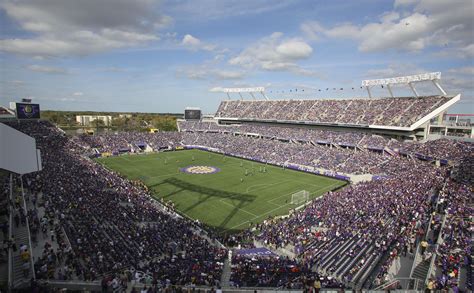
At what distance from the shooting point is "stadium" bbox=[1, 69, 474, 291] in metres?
13.6

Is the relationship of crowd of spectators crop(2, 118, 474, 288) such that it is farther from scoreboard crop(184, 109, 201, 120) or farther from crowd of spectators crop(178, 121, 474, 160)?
scoreboard crop(184, 109, 201, 120)

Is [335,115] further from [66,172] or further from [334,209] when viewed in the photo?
[66,172]

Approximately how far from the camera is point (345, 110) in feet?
194

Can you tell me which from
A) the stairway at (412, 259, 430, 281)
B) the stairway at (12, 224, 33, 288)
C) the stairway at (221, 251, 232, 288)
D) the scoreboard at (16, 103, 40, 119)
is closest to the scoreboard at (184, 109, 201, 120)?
the scoreboard at (16, 103, 40, 119)

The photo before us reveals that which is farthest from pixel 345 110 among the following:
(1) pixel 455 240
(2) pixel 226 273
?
(2) pixel 226 273

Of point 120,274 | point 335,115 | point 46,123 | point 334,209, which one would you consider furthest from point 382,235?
point 46,123

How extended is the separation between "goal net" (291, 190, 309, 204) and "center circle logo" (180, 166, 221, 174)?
16057mm

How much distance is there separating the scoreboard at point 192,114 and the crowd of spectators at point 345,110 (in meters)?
6.63

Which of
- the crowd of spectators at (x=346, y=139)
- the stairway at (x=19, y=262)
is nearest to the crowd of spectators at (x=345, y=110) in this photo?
the crowd of spectators at (x=346, y=139)

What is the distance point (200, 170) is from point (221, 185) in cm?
949

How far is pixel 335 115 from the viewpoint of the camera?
194 ft

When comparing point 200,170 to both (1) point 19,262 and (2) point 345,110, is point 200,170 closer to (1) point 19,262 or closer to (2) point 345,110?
(1) point 19,262

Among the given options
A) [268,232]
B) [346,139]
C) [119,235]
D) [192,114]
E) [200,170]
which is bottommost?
[268,232]

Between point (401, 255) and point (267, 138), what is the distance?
1956 inches
